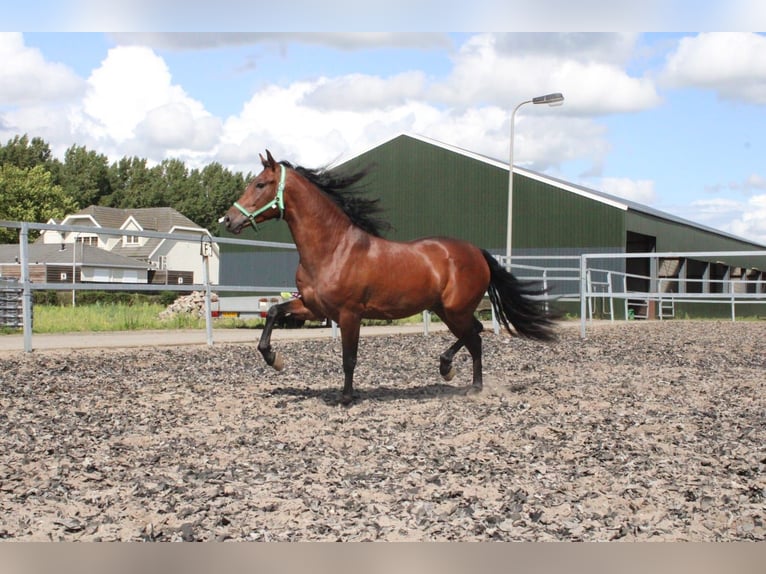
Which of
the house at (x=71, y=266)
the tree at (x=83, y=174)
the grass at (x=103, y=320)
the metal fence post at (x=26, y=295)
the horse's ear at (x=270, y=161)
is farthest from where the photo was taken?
the tree at (x=83, y=174)

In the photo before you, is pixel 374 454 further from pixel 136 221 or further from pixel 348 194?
pixel 136 221

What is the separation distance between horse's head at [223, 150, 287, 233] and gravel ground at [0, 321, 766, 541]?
4.55ft

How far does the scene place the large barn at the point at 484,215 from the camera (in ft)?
95.7

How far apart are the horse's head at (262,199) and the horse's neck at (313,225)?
96 millimetres

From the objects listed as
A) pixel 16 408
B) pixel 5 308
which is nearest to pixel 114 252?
pixel 5 308

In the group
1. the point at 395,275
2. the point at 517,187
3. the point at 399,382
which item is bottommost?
the point at 399,382

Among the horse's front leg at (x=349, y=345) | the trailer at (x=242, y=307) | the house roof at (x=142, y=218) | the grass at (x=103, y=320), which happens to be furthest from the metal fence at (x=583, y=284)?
the house roof at (x=142, y=218)

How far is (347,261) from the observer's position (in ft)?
20.3

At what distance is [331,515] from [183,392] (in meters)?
3.72

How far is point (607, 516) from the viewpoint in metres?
→ 3.28

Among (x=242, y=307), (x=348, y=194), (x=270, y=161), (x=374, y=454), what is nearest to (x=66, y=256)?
(x=242, y=307)

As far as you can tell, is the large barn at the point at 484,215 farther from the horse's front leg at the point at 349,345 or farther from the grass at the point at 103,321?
the horse's front leg at the point at 349,345

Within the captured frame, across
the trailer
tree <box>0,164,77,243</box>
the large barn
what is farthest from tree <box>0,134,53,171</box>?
the trailer

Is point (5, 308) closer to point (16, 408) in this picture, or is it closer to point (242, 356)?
point (242, 356)
